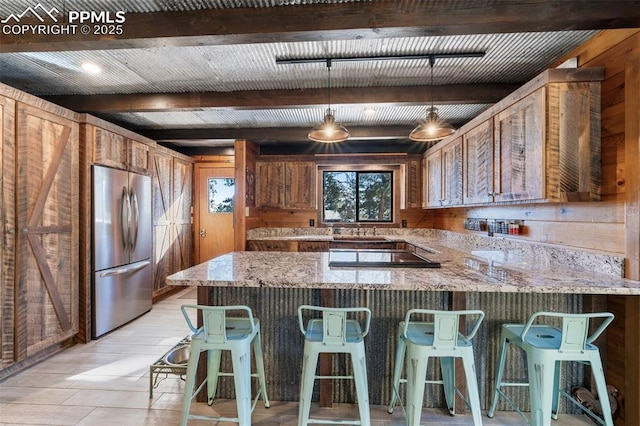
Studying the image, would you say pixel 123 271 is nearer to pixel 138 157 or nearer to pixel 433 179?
pixel 138 157

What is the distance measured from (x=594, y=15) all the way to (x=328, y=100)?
6.36ft

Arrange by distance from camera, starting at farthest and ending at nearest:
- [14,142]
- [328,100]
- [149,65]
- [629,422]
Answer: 1. [328,100]
2. [149,65]
3. [14,142]
4. [629,422]

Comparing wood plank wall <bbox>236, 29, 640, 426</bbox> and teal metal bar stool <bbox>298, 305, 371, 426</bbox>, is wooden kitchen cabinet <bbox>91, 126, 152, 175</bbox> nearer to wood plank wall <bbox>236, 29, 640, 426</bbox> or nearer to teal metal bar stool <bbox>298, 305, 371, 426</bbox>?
teal metal bar stool <bbox>298, 305, 371, 426</bbox>

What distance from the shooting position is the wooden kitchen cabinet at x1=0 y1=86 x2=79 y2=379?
2346 mm

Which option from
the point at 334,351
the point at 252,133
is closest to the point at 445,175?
the point at 252,133

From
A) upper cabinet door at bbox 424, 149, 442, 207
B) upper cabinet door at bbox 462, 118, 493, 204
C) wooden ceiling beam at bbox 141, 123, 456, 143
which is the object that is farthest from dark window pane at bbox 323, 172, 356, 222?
upper cabinet door at bbox 462, 118, 493, 204

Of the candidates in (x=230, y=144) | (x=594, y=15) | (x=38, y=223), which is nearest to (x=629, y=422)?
(x=594, y=15)

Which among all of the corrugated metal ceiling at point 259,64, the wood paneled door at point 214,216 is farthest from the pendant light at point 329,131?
the wood paneled door at point 214,216

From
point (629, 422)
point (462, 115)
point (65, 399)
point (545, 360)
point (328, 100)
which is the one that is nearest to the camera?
point (545, 360)

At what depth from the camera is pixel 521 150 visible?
222 centimetres

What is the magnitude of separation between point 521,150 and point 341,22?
155 cm

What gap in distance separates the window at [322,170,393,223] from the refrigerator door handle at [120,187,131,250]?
289 cm

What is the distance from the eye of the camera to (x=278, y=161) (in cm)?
498

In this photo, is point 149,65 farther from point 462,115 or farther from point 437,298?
point 462,115
